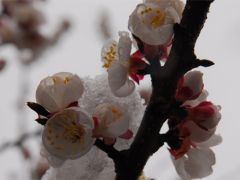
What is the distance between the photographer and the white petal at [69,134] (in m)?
0.64

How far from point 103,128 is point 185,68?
0.14 m

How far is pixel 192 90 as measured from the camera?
67cm

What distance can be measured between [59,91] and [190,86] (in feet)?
0.61

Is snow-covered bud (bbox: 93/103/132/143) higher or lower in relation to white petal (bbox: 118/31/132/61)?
lower

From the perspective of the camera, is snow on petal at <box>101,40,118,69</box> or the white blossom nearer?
the white blossom

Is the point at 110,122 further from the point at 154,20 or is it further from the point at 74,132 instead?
the point at 154,20

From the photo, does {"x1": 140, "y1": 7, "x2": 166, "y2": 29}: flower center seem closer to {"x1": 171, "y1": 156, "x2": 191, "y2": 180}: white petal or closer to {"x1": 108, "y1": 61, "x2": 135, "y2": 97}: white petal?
{"x1": 108, "y1": 61, "x2": 135, "y2": 97}: white petal

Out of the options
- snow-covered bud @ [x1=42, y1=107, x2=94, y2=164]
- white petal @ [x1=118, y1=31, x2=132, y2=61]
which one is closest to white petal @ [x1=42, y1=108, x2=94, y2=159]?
snow-covered bud @ [x1=42, y1=107, x2=94, y2=164]

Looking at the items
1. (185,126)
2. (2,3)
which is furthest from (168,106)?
(2,3)

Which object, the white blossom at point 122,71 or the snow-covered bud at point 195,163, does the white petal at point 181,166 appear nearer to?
the snow-covered bud at point 195,163

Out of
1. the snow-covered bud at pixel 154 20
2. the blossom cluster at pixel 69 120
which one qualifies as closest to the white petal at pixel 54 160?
the blossom cluster at pixel 69 120

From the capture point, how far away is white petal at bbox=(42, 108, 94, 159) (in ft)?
2.08

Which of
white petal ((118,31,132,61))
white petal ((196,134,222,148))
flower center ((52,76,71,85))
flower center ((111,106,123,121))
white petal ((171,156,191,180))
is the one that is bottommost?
white petal ((171,156,191,180))

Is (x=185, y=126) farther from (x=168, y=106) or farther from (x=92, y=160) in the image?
(x=92, y=160)
